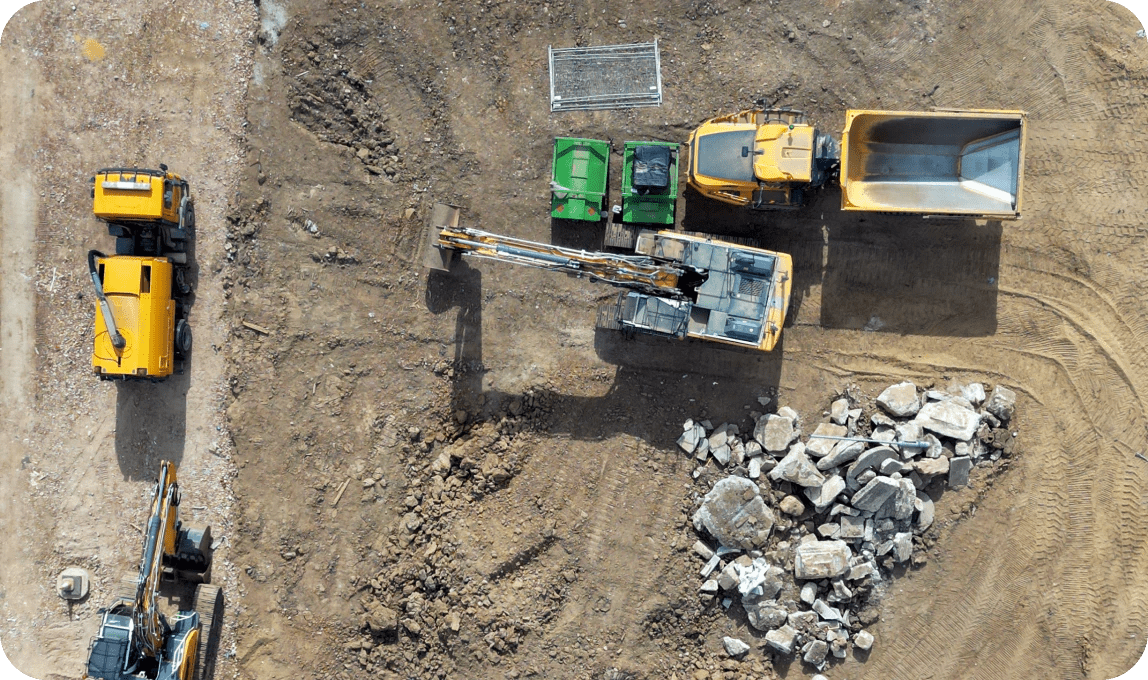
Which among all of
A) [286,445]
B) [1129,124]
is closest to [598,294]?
[286,445]

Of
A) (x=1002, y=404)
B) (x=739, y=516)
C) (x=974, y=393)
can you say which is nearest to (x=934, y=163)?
(x=974, y=393)

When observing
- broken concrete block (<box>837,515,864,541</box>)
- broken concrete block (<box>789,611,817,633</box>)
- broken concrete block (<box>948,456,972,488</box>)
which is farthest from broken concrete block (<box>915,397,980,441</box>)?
broken concrete block (<box>789,611,817,633</box>)

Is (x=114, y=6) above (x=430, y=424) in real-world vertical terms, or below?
above

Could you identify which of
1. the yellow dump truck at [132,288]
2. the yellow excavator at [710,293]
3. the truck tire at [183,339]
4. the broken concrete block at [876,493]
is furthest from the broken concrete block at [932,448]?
the yellow dump truck at [132,288]

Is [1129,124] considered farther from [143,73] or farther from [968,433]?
[143,73]

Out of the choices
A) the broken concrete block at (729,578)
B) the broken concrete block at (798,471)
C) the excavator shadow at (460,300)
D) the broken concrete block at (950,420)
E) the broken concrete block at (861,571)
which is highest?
the excavator shadow at (460,300)

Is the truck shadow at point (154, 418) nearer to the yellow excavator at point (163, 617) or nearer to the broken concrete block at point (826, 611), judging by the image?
the yellow excavator at point (163, 617)
